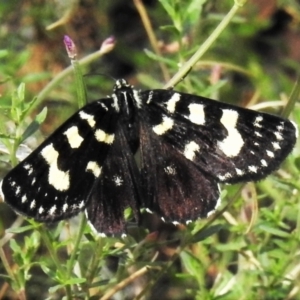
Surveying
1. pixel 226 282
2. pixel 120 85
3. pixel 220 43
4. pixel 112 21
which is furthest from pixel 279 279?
pixel 112 21

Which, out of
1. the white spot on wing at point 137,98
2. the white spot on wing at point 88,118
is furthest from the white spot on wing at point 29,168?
the white spot on wing at point 137,98

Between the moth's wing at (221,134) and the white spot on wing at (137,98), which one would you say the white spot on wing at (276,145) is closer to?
the moth's wing at (221,134)

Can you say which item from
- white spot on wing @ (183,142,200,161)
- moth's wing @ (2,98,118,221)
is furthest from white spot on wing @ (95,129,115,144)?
white spot on wing @ (183,142,200,161)

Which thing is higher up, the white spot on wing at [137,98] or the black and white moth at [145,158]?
the white spot on wing at [137,98]

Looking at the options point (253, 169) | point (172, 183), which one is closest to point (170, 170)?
point (172, 183)

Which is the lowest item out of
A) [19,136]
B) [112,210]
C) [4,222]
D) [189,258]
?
[4,222]

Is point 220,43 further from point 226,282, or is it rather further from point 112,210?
point 112,210

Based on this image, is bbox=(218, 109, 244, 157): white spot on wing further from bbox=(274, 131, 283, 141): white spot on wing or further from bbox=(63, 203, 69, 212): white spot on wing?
bbox=(63, 203, 69, 212): white spot on wing

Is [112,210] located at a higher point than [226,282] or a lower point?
higher
